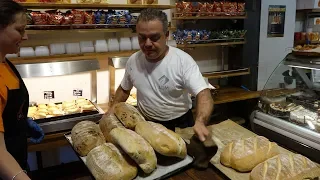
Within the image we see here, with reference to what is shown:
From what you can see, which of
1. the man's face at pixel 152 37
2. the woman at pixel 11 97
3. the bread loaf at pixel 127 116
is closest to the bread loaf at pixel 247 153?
the bread loaf at pixel 127 116

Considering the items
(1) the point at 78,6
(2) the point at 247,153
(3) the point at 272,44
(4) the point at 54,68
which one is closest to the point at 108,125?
(2) the point at 247,153

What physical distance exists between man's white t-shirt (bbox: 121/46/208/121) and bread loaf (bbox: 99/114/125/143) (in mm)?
404

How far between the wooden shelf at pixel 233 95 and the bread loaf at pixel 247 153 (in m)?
1.99

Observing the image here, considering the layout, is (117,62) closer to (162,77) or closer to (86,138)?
(162,77)

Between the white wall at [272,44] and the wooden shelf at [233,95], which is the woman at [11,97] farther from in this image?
the white wall at [272,44]

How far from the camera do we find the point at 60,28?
8.41 ft

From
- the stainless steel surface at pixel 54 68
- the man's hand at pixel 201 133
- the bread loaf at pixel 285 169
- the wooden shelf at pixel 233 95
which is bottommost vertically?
the wooden shelf at pixel 233 95

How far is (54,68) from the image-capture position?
2609mm

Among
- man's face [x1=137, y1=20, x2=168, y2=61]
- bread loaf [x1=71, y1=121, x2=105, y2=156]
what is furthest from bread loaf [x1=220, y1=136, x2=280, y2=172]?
man's face [x1=137, y1=20, x2=168, y2=61]

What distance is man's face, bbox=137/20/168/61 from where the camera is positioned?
1.65m

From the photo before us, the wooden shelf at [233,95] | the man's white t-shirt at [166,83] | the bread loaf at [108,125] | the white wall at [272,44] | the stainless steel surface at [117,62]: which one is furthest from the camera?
the white wall at [272,44]

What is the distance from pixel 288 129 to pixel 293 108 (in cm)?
23

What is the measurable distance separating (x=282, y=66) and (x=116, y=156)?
5.95 ft

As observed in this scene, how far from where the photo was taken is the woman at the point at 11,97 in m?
1.08
